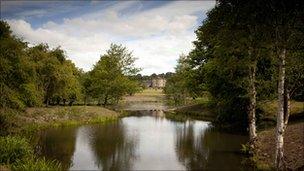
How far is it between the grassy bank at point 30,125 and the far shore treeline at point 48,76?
1454 mm

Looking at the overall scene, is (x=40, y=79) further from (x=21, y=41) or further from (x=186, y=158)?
(x=186, y=158)

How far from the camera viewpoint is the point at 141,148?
3309 cm

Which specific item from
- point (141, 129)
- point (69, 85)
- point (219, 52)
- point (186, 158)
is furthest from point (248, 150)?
point (69, 85)

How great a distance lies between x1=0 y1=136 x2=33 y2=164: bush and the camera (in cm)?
2256

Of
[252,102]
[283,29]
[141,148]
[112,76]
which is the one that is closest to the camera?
[283,29]

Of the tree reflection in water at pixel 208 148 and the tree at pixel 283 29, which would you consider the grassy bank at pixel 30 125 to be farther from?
the tree at pixel 283 29

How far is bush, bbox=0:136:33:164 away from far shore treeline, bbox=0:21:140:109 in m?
5.81

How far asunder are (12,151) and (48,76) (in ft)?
95.2

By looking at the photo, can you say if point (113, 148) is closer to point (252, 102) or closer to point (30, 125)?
point (252, 102)

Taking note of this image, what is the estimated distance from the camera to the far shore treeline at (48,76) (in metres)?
30.9

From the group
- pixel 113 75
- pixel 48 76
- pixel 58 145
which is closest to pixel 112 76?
pixel 113 75

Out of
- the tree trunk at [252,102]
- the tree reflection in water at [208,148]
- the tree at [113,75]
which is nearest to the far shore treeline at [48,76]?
the tree at [113,75]

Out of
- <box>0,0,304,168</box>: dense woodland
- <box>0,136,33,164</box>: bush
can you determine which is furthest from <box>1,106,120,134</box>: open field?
<box>0,136,33,164</box>: bush

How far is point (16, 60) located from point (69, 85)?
2214 centimetres
